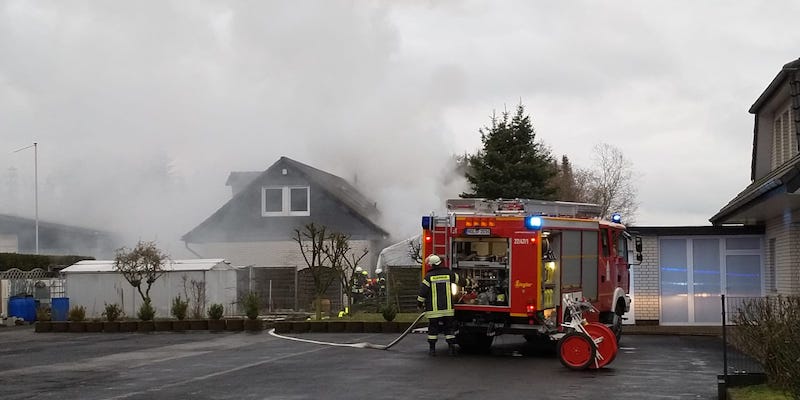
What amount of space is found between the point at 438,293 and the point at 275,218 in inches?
1020

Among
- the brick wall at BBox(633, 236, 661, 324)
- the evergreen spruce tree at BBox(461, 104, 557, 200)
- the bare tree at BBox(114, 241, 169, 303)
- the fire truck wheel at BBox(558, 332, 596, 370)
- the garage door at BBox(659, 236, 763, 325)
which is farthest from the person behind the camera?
the evergreen spruce tree at BBox(461, 104, 557, 200)

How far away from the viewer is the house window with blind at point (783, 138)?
62.2ft

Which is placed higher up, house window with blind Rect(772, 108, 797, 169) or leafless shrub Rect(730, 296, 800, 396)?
house window with blind Rect(772, 108, 797, 169)

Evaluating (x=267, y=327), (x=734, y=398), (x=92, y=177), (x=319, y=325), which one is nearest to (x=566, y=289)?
(x=734, y=398)

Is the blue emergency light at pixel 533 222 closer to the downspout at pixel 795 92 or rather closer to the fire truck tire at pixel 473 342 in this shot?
the fire truck tire at pixel 473 342

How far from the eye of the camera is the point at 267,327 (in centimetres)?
2533

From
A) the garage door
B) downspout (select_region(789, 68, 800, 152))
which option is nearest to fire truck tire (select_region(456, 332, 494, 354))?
downspout (select_region(789, 68, 800, 152))

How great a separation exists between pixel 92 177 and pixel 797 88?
3052 cm

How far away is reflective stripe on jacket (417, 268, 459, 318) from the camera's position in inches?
600

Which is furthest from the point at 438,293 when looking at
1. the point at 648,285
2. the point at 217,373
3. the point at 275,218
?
the point at 275,218

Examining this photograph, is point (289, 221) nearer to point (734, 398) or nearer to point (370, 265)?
point (370, 265)

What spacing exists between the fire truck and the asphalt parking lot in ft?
1.91

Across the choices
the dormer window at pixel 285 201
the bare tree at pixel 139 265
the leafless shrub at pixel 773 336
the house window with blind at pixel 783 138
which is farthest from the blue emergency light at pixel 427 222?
the dormer window at pixel 285 201

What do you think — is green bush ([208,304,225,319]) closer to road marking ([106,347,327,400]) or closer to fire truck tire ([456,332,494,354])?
road marking ([106,347,327,400])
